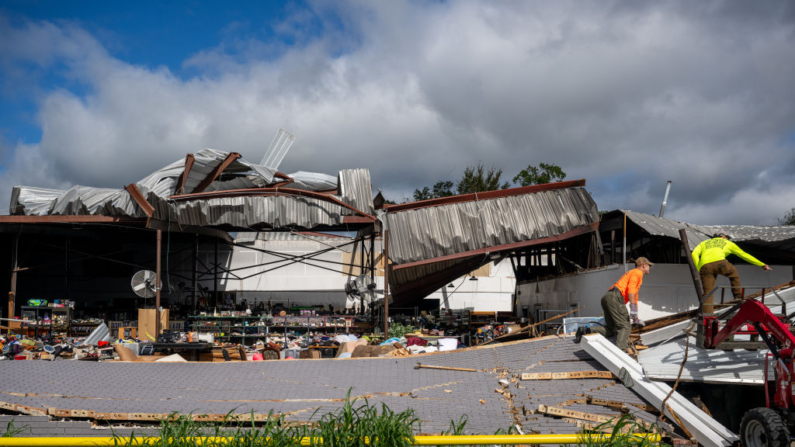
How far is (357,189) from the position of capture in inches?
761

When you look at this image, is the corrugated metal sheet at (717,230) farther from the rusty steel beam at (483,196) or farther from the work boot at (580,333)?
the work boot at (580,333)

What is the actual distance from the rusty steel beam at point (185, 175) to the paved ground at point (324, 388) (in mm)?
8940

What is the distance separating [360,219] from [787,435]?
14493 millimetres

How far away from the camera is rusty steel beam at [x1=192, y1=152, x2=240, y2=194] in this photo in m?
19.3

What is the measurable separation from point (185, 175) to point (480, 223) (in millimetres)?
9509

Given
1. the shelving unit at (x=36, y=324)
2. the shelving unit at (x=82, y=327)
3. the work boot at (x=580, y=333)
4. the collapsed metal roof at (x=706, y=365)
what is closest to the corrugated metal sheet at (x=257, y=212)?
the shelving unit at (x=82, y=327)

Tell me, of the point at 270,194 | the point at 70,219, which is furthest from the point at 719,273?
the point at 70,219

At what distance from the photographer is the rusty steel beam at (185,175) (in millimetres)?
18469

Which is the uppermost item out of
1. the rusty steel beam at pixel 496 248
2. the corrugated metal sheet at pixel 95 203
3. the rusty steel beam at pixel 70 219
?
the corrugated metal sheet at pixel 95 203

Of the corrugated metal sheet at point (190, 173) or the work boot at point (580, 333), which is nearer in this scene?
the work boot at point (580, 333)

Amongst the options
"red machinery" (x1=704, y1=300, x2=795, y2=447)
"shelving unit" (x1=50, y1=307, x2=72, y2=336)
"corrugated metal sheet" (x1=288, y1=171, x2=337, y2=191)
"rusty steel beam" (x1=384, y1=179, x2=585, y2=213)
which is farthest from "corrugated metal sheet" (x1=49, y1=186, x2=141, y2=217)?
"red machinery" (x1=704, y1=300, x2=795, y2=447)

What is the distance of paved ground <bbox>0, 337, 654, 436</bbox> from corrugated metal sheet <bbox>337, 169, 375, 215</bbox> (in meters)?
9.01

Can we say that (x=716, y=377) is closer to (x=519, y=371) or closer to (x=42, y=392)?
(x=519, y=371)

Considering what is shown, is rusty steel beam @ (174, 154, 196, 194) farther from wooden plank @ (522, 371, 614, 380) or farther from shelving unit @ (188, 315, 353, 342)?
wooden plank @ (522, 371, 614, 380)
